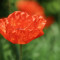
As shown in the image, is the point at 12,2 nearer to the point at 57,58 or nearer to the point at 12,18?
the point at 12,18

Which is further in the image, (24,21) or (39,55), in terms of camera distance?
(39,55)

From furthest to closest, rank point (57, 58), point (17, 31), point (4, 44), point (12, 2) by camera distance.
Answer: point (57, 58)
point (4, 44)
point (12, 2)
point (17, 31)

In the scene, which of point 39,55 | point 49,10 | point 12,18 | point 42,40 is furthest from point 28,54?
point 49,10

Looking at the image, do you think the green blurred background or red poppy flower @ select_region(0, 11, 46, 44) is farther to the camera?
the green blurred background

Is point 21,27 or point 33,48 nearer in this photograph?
point 21,27

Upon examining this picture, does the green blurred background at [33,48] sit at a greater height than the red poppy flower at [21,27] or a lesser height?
lesser

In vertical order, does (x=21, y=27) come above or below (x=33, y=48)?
above

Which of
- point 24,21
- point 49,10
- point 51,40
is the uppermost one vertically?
point 24,21

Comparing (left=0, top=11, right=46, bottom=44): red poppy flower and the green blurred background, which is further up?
(left=0, top=11, right=46, bottom=44): red poppy flower
